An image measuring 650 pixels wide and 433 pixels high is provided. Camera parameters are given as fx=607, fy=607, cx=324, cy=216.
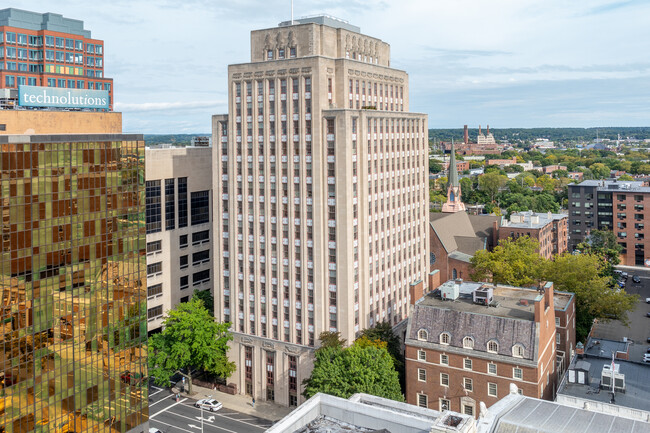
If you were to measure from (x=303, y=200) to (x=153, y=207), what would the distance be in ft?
104

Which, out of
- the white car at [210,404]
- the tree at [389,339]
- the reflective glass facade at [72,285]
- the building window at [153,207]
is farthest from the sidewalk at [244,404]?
the reflective glass facade at [72,285]

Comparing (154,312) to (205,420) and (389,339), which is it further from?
(389,339)

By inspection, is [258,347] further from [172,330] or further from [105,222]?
[105,222]

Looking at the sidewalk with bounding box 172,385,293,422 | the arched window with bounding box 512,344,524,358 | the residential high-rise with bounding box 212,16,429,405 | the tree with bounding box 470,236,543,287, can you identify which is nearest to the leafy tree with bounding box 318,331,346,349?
the residential high-rise with bounding box 212,16,429,405

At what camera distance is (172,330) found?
94.7 metres

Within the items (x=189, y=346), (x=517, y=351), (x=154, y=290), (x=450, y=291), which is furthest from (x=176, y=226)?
(x=517, y=351)

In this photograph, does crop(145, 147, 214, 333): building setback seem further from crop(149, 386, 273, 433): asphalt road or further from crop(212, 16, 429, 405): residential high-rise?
crop(149, 386, 273, 433): asphalt road

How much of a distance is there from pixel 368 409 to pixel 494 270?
70948mm

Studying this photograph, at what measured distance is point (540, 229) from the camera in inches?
6171

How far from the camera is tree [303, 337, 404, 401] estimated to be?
75812 mm

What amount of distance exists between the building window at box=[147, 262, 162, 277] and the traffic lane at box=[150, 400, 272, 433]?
2580 centimetres

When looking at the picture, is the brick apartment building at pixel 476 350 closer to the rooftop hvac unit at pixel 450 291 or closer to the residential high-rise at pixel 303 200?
the rooftop hvac unit at pixel 450 291

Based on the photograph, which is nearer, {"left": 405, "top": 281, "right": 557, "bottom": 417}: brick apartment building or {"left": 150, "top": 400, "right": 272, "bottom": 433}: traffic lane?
{"left": 405, "top": 281, "right": 557, "bottom": 417}: brick apartment building

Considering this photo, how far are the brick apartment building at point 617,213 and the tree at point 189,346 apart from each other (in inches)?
5313
